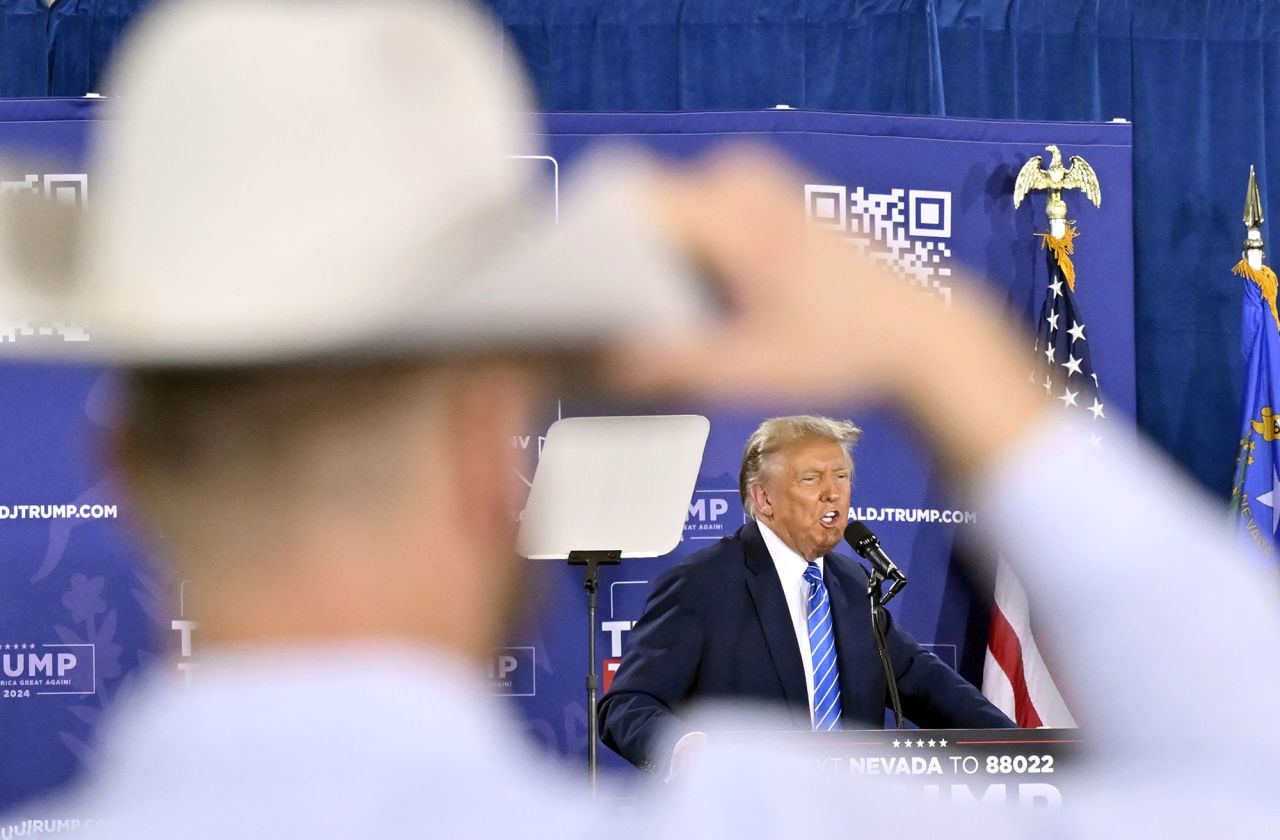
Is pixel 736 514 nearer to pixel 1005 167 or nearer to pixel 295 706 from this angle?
pixel 1005 167

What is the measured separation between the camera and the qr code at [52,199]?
0.50 metres

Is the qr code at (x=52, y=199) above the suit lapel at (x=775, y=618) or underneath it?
above

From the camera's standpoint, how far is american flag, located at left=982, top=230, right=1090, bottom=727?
4.05m

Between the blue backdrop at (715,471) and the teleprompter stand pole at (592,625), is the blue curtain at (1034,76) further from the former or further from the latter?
the teleprompter stand pole at (592,625)

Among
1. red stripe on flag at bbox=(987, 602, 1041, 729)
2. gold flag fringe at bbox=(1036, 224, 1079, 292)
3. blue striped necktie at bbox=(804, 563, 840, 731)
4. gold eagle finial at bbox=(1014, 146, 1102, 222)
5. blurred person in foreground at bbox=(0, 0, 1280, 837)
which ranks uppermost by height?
gold eagle finial at bbox=(1014, 146, 1102, 222)

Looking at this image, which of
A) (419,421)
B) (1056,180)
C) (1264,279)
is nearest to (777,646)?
(1056,180)

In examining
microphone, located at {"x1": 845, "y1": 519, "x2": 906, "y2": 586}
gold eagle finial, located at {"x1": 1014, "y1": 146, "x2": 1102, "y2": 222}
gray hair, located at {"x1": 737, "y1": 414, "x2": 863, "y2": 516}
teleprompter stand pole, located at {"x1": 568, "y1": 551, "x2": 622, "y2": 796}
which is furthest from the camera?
gold eagle finial, located at {"x1": 1014, "y1": 146, "x2": 1102, "y2": 222}

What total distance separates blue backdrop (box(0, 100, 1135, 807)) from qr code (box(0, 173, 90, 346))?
3.44 metres

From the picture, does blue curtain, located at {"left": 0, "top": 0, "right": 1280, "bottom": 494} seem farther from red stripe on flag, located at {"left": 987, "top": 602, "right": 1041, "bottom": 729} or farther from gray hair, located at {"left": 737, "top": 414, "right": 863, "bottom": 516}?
gray hair, located at {"left": 737, "top": 414, "right": 863, "bottom": 516}

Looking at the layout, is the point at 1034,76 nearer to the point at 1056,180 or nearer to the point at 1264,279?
the point at 1056,180

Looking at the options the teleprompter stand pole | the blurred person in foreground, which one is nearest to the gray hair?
the teleprompter stand pole

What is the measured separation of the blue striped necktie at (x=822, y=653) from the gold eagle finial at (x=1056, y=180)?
56.1 inches

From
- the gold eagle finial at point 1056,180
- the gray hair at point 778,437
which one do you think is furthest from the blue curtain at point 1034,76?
the gray hair at point 778,437

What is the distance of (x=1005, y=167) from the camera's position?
175 inches
